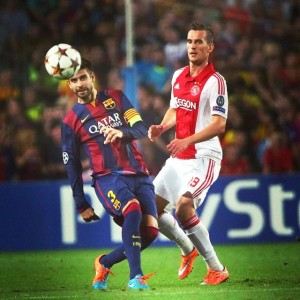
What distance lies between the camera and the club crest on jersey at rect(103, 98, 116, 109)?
855cm

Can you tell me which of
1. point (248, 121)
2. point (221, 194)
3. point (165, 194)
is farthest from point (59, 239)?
point (165, 194)

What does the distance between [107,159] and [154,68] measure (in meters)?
6.50

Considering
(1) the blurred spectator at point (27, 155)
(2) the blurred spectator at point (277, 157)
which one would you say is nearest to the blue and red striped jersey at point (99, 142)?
(1) the blurred spectator at point (27, 155)

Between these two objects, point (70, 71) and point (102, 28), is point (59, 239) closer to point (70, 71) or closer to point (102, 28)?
point (102, 28)

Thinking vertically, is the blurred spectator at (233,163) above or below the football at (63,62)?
below

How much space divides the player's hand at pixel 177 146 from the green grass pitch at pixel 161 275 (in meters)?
1.12

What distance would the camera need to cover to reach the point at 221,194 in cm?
1316

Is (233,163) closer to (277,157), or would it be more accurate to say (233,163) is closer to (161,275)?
(277,157)

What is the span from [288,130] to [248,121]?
0.65 metres

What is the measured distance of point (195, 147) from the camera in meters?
8.93

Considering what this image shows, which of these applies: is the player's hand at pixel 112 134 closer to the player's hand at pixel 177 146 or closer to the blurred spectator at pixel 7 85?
the player's hand at pixel 177 146

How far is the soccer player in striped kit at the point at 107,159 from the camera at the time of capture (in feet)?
27.3

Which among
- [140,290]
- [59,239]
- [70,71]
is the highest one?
[70,71]

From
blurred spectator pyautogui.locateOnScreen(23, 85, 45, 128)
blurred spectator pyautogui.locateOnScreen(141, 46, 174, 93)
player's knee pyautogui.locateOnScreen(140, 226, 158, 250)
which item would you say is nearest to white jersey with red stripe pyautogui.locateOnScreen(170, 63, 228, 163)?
player's knee pyautogui.locateOnScreen(140, 226, 158, 250)
